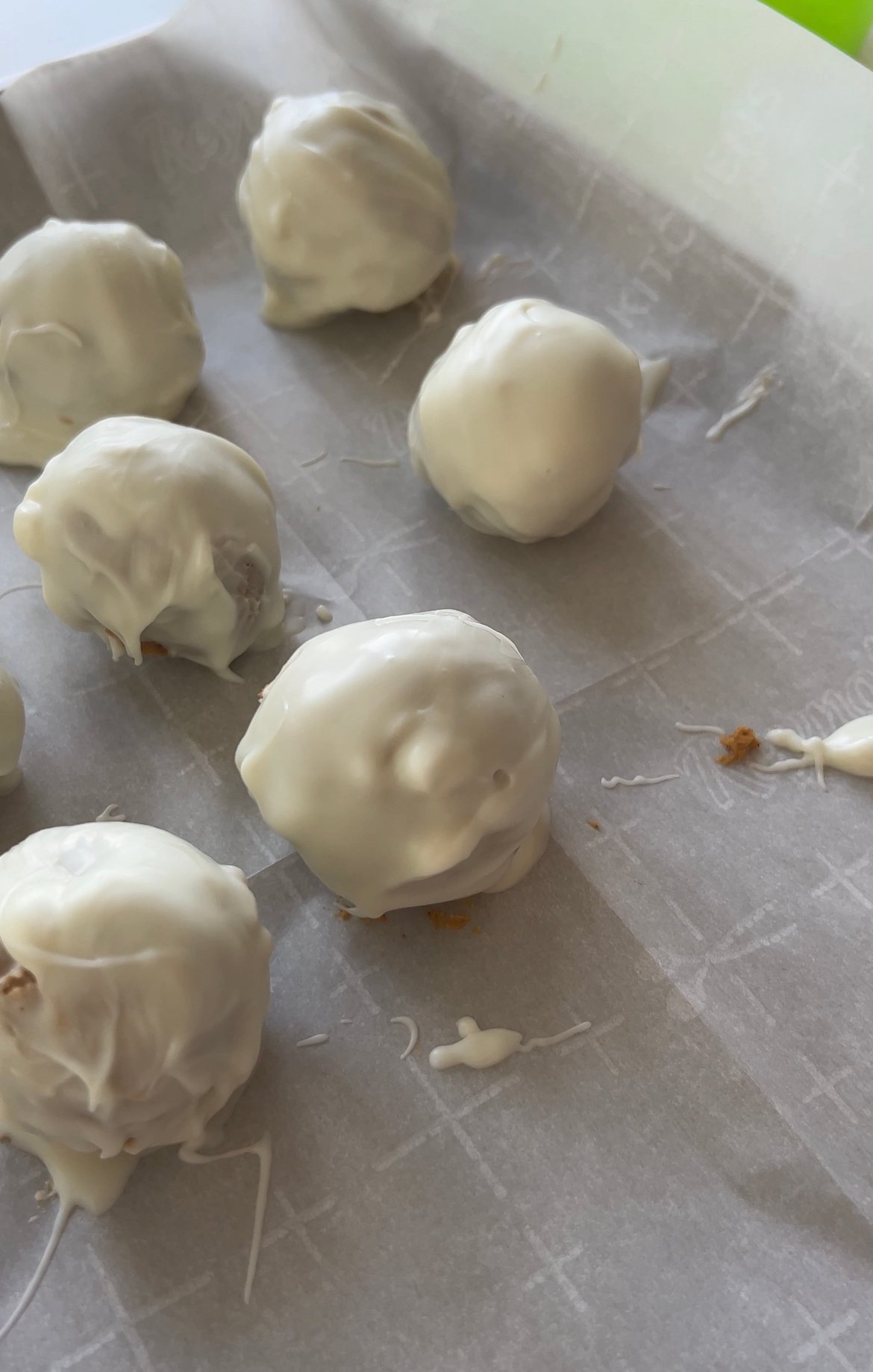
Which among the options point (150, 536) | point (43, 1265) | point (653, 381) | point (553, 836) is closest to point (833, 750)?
point (553, 836)

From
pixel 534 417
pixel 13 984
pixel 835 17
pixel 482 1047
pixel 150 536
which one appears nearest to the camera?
pixel 13 984

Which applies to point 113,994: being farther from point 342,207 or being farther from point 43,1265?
point 342,207

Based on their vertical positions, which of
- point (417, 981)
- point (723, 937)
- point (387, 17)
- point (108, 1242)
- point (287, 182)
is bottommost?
point (108, 1242)

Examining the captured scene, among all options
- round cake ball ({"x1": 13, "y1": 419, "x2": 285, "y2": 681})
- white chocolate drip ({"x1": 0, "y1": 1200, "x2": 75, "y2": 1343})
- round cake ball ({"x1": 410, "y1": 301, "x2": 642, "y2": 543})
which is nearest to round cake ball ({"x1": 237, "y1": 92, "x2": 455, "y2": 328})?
round cake ball ({"x1": 410, "y1": 301, "x2": 642, "y2": 543})

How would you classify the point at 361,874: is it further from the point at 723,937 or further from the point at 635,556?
the point at 635,556

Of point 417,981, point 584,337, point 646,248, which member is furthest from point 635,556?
point 417,981
